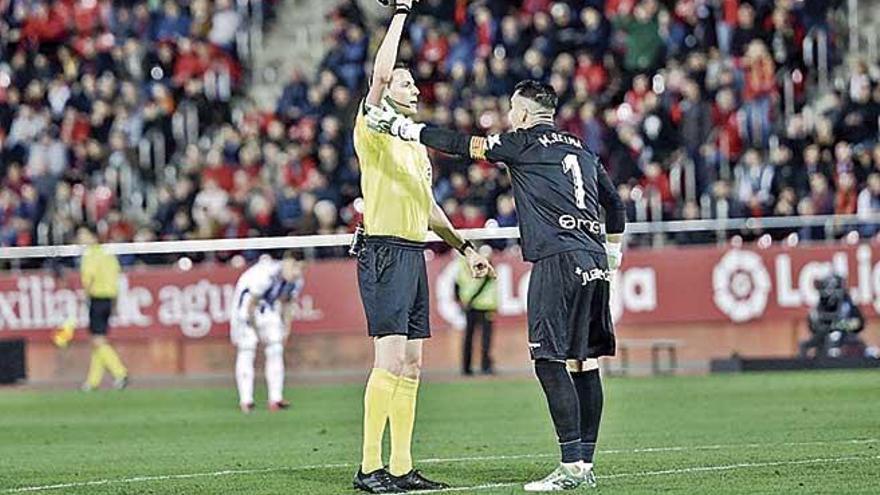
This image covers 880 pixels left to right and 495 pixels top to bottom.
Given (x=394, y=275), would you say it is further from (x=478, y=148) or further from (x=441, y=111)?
(x=441, y=111)

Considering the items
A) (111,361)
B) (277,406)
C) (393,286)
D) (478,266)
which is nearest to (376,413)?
(393,286)

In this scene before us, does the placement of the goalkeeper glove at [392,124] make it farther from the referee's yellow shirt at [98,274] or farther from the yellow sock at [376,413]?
the referee's yellow shirt at [98,274]

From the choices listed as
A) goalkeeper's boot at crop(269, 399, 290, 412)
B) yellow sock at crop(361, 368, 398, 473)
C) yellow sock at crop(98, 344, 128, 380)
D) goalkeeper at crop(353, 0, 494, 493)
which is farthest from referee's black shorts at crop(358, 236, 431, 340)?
yellow sock at crop(98, 344, 128, 380)

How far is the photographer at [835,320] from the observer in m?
26.3

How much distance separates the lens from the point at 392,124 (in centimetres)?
1183

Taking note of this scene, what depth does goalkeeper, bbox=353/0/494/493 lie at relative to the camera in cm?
1221

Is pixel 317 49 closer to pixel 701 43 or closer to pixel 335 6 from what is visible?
pixel 335 6

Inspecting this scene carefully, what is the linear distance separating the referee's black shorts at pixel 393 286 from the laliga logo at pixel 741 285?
53.3 ft

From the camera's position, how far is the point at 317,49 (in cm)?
3484

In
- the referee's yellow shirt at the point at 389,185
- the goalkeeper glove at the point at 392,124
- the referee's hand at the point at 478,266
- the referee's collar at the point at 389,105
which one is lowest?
the referee's hand at the point at 478,266

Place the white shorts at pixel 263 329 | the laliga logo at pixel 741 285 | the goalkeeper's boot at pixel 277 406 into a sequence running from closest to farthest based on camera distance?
the goalkeeper's boot at pixel 277 406 < the white shorts at pixel 263 329 < the laliga logo at pixel 741 285

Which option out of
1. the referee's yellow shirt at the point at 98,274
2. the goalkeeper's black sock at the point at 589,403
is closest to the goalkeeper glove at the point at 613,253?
the goalkeeper's black sock at the point at 589,403

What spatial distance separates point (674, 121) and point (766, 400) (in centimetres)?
905

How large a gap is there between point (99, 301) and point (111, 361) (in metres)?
0.92
